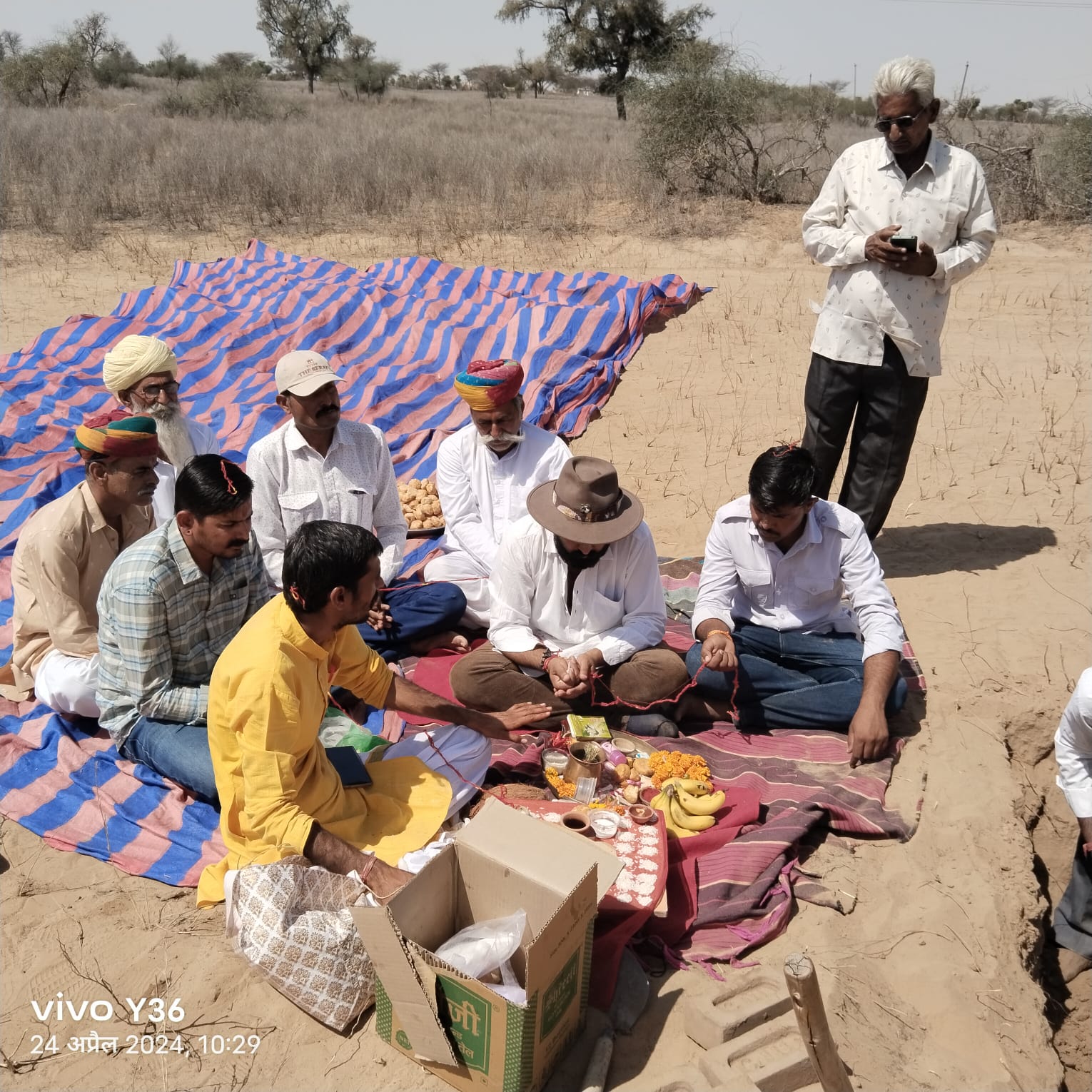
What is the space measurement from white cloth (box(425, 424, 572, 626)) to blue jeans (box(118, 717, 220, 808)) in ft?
5.65

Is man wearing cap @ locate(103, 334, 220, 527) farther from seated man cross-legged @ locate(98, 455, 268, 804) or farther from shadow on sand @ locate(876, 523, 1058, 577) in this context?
shadow on sand @ locate(876, 523, 1058, 577)

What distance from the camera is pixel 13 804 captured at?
3.80 m

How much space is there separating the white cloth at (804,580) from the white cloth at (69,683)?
249cm

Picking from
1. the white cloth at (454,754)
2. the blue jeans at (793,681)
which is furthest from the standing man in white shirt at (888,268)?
the white cloth at (454,754)

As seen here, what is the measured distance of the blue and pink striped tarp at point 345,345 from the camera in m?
6.80

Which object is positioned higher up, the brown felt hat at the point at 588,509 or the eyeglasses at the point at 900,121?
the eyeglasses at the point at 900,121

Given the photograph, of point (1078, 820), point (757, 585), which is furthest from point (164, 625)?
point (1078, 820)

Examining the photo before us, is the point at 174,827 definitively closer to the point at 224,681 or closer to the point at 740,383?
the point at 224,681

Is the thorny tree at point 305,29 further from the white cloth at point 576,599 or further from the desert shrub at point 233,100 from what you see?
the white cloth at point 576,599

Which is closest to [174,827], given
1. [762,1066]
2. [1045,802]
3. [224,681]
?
[224,681]

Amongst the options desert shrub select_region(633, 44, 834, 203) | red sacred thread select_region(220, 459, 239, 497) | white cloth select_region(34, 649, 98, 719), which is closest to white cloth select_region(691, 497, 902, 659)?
red sacred thread select_region(220, 459, 239, 497)

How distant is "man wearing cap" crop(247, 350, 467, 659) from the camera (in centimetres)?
473

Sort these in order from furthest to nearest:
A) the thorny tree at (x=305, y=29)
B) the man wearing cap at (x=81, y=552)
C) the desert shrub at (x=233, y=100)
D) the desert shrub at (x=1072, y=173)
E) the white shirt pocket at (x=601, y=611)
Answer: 1. the thorny tree at (x=305, y=29)
2. the desert shrub at (x=233, y=100)
3. the desert shrub at (x=1072, y=173)
4. the white shirt pocket at (x=601, y=611)
5. the man wearing cap at (x=81, y=552)

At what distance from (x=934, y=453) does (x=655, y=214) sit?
7.63m
